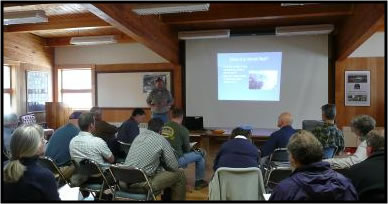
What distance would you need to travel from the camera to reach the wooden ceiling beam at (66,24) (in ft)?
16.6

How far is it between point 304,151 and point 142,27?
3.17 m

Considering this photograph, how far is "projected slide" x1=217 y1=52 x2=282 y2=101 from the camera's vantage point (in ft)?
18.9

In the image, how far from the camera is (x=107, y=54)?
6770mm

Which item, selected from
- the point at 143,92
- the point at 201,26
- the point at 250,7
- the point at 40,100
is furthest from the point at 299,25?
the point at 40,100

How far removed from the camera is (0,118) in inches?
62.6

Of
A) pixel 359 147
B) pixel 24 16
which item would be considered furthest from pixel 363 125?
pixel 24 16

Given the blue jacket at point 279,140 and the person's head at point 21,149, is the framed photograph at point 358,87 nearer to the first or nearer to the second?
the blue jacket at point 279,140

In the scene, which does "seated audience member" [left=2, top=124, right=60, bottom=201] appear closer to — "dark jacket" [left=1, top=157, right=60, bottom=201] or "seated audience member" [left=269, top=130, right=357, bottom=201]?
"dark jacket" [left=1, top=157, right=60, bottom=201]

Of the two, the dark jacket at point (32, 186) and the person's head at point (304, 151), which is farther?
the person's head at point (304, 151)

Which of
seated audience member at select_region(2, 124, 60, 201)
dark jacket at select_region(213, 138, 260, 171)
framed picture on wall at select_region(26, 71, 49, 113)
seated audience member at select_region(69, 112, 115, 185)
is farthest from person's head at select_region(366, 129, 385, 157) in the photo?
framed picture on wall at select_region(26, 71, 49, 113)

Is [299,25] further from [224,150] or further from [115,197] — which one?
[115,197]

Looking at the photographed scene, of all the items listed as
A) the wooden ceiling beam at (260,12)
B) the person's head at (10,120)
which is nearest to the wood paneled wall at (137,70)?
the wooden ceiling beam at (260,12)

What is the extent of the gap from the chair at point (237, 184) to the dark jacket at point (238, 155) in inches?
8.6

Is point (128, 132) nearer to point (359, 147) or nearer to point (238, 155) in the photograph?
point (238, 155)
